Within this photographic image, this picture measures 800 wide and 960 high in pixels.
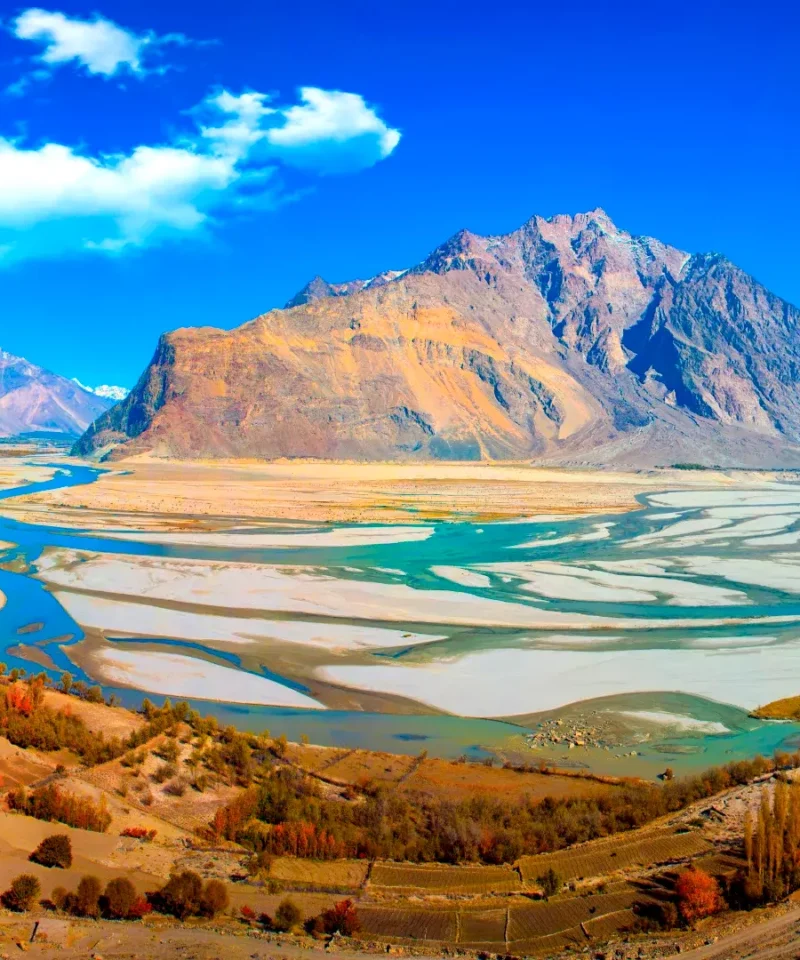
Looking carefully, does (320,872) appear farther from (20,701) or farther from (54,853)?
(20,701)

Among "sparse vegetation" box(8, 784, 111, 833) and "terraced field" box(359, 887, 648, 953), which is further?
"sparse vegetation" box(8, 784, 111, 833)

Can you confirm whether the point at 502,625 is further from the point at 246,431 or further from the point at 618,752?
the point at 246,431

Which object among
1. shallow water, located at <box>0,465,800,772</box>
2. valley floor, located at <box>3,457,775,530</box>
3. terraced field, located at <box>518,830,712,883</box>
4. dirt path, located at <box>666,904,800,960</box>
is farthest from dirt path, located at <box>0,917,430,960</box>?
valley floor, located at <box>3,457,775,530</box>

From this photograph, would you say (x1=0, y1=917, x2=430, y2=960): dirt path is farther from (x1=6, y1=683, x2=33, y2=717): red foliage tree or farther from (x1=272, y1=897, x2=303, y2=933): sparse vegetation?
(x1=6, y1=683, x2=33, y2=717): red foliage tree

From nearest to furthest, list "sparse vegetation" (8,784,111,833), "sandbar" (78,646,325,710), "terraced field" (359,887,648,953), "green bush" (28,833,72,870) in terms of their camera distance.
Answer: "terraced field" (359,887,648,953) → "green bush" (28,833,72,870) → "sparse vegetation" (8,784,111,833) → "sandbar" (78,646,325,710)

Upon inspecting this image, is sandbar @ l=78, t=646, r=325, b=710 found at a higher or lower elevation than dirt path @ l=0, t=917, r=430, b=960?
higher

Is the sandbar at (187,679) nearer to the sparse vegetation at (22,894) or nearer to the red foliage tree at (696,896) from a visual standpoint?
the sparse vegetation at (22,894)

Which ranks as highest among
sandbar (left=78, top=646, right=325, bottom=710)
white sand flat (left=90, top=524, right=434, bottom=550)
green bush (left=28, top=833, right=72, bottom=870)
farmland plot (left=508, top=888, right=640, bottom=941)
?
white sand flat (left=90, top=524, right=434, bottom=550)

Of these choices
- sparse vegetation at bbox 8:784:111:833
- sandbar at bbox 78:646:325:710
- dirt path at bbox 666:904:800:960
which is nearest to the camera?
dirt path at bbox 666:904:800:960

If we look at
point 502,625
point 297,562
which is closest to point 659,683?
point 502,625
